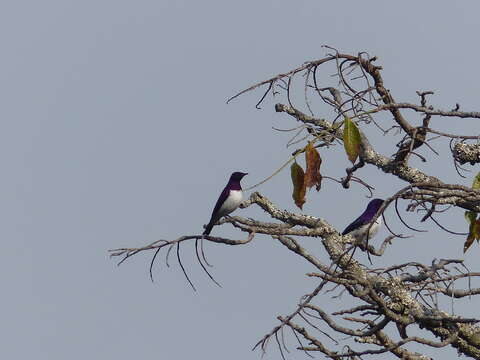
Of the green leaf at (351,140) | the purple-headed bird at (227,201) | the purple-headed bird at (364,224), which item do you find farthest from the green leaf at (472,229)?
the purple-headed bird at (364,224)

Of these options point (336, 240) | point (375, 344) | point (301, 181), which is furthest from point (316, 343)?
point (336, 240)

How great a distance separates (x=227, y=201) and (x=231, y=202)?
0.42 ft

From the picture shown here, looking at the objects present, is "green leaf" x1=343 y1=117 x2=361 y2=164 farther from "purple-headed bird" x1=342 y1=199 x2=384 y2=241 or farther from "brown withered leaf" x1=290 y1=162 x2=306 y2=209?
"purple-headed bird" x1=342 y1=199 x2=384 y2=241

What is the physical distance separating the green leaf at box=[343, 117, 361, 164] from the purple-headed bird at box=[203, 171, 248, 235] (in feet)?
19.8

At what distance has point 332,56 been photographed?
764 centimetres

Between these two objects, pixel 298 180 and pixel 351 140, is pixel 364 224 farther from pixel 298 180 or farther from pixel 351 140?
pixel 351 140

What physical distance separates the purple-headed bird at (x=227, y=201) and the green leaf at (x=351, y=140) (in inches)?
238

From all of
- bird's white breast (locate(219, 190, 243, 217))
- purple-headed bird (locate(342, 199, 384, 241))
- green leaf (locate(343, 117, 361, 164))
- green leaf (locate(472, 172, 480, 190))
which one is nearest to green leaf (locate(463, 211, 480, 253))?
green leaf (locate(472, 172, 480, 190))

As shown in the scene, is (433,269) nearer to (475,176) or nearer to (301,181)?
(475,176)

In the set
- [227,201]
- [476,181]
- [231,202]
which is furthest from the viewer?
[227,201]

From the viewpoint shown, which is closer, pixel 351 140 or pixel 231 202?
pixel 351 140

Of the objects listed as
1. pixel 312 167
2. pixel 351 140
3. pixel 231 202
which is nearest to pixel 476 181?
pixel 351 140

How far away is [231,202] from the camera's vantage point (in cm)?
1298

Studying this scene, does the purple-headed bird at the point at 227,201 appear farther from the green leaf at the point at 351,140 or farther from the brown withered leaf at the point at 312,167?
the green leaf at the point at 351,140
